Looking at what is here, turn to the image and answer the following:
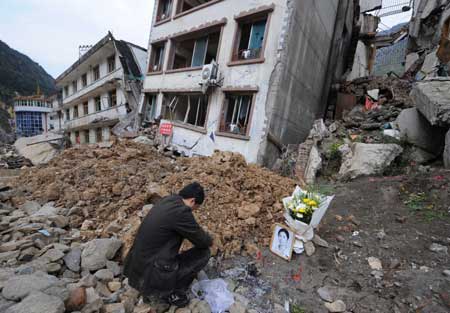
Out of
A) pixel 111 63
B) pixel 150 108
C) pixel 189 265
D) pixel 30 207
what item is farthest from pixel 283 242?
pixel 111 63

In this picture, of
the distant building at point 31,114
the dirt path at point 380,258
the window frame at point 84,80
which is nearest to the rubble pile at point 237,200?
the dirt path at point 380,258

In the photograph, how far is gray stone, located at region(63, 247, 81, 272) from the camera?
2.49 meters

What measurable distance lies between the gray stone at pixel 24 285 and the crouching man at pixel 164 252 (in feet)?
2.24

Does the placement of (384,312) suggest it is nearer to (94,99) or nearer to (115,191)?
(115,191)

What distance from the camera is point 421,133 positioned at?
18.5ft

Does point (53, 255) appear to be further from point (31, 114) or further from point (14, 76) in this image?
point (14, 76)

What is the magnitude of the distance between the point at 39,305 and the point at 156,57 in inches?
490

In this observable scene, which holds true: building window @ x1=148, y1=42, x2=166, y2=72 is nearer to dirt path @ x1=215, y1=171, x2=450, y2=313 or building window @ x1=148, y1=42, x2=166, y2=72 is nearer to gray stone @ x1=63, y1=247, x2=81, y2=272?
gray stone @ x1=63, y1=247, x2=81, y2=272

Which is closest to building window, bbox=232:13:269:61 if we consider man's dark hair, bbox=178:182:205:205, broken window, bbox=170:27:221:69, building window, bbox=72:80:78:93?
broken window, bbox=170:27:221:69

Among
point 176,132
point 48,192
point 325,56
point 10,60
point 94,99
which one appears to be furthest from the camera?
point 10,60

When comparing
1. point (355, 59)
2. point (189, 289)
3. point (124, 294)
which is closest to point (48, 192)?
point (124, 294)

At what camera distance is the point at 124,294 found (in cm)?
223

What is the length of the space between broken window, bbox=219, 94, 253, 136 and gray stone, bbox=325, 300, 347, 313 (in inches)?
212

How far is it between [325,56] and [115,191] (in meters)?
11.1
